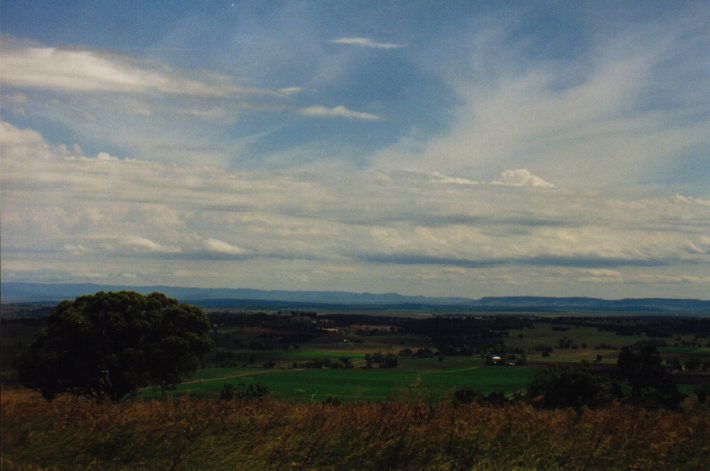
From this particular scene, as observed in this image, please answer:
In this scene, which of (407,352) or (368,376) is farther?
(407,352)

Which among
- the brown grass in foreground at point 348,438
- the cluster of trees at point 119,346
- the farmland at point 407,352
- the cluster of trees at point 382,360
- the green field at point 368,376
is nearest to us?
the brown grass in foreground at point 348,438

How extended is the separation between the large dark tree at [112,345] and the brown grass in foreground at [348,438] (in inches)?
997

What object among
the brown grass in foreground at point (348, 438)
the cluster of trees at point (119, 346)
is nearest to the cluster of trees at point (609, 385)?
the cluster of trees at point (119, 346)

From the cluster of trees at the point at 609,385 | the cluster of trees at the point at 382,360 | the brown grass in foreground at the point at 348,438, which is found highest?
the brown grass in foreground at the point at 348,438

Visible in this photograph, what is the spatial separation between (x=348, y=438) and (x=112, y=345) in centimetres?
2888

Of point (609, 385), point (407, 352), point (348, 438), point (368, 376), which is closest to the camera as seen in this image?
point (348, 438)

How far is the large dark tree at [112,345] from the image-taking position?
33.7 m

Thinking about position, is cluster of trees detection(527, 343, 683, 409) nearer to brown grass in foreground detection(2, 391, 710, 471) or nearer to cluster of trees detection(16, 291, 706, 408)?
cluster of trees detection(16, 291, 706, 408)

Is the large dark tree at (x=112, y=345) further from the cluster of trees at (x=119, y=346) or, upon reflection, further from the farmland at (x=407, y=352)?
the farmland at (x=407, y=352)

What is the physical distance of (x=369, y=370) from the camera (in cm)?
11244

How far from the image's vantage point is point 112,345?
34.7 metres

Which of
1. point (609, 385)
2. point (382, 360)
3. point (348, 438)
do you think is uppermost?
point (348, 438)

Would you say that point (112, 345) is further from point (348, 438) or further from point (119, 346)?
point (348, 438)

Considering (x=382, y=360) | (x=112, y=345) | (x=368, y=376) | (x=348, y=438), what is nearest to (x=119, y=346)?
(x=112, y=345)
